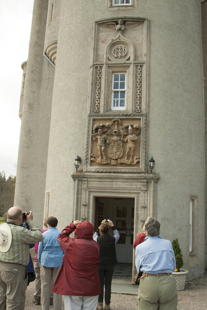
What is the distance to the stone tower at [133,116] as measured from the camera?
1195cm

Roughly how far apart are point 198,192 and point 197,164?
1.05m

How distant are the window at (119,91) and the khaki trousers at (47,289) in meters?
7.22

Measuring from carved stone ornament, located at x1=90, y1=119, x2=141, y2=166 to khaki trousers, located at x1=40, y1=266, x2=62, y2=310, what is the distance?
557 centimetres

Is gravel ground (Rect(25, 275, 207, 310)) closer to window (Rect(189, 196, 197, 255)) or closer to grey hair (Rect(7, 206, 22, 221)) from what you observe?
window (Rect(189, 196, 197, 255))

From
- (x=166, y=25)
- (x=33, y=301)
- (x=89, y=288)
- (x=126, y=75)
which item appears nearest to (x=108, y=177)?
(x=126, y=75)

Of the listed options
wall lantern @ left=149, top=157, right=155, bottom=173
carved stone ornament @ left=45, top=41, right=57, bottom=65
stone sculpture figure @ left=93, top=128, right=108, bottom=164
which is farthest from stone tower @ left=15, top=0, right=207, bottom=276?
carved stone ornament @ left=45, top=41, right=57, bottom=65

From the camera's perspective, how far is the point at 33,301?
26.1 ft

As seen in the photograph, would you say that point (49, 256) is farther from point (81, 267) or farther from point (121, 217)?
point (121, 217)

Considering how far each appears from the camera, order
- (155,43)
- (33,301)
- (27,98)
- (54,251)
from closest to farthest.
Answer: (54,251), (33,301), (155,43), (27,98)

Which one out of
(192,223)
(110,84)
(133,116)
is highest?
(110,84)

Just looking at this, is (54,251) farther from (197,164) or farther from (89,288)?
(197,164)

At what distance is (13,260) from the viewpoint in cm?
504

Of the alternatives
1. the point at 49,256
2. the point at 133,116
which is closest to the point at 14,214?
the point at 49,256

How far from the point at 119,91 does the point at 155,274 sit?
9.41m
